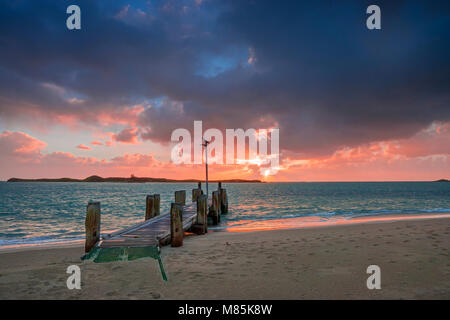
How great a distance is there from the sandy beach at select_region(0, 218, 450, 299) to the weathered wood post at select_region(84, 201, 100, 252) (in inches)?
21.7

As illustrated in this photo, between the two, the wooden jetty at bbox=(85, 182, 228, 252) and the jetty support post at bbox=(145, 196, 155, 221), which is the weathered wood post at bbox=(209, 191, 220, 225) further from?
the wooden jetty at bbox=(85, 182, 228, 252)

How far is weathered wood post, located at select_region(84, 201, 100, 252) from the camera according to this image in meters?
8.37

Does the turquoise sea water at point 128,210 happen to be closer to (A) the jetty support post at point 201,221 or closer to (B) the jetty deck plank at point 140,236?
(A) the jetty support post at point 201,221

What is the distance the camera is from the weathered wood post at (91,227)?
8.37m

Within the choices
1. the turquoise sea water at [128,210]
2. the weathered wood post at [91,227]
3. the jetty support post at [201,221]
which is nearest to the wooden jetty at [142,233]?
the weathered wood post at [91,227]

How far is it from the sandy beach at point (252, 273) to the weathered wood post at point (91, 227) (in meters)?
0.55

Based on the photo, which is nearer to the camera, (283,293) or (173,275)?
(283,293)

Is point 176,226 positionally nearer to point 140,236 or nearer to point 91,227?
point 140,236

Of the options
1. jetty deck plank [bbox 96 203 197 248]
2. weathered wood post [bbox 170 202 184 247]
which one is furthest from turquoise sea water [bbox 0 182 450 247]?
weathered wood post [bbox 170 202 184 247]

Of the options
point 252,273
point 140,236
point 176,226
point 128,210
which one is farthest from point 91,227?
point 128,210
